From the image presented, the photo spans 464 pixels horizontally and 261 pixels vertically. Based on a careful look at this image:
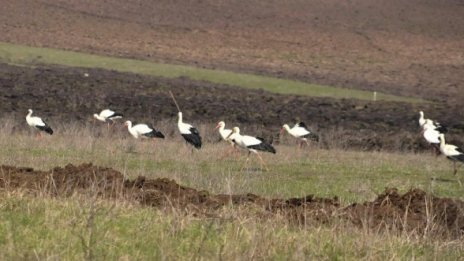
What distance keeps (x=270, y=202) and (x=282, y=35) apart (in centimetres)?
→ 6674

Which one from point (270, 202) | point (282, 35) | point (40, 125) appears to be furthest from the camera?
point (282, 35)

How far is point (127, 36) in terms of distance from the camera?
7381 centimetres

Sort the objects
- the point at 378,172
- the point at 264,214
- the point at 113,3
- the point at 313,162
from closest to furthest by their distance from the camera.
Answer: the point at 264,214 < the point at 378,172 < the point at 313,162 < the point at 113,3

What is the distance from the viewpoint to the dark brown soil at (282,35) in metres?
67.4

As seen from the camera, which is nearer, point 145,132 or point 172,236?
point 172,236

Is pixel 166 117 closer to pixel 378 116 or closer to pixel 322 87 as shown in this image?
pixel 378 116

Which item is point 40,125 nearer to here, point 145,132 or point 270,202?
point 145,132

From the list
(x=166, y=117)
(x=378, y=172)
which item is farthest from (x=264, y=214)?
(x=166, y=117)

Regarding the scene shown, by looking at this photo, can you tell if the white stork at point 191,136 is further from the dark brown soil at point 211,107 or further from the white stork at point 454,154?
the white stork at point 454,154

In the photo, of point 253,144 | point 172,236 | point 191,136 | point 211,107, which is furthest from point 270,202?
point 211,107

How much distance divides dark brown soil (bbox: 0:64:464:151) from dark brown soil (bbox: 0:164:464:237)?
1920 centimetres

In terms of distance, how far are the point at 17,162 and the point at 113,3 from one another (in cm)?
6584

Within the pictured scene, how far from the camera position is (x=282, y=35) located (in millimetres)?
79062

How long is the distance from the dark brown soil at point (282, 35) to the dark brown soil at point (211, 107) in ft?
42.1
